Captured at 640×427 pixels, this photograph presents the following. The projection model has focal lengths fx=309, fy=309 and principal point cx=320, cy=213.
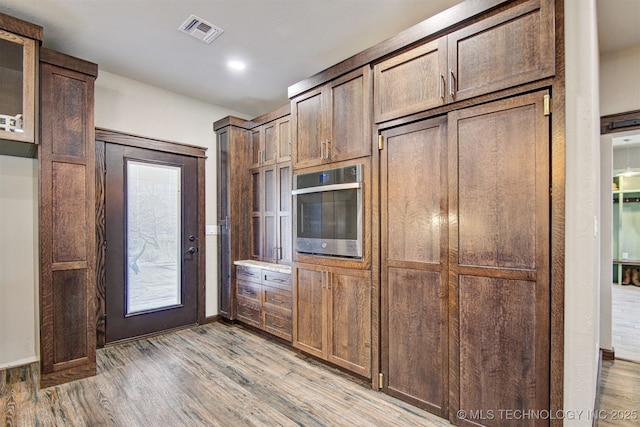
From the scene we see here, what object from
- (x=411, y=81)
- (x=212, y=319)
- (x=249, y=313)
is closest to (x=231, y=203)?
(x=249, y=313)

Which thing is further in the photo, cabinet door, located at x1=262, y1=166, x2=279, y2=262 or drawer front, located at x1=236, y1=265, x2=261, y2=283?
cabinet door, located at x1=262, y1=166, x2=279, y2=262

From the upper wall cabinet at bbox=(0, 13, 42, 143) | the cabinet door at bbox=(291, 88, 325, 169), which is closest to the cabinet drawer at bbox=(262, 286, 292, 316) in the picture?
the cabinet door at bbox=(291, 88, 325, 169)

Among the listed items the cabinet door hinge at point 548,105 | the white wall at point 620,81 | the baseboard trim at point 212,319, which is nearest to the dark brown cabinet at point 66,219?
the baseboard trim at point 212,319

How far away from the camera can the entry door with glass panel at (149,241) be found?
325 centimetres

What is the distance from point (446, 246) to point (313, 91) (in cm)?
175

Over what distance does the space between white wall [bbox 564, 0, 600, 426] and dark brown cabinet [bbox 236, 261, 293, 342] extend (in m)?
2.22

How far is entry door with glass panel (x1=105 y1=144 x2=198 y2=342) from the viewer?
3.25 m

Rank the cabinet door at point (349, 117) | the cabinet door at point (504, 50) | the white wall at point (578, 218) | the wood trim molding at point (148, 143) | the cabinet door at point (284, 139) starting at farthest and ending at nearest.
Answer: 1. the cabinet door at point (284, 139)
2. the wood trim molding at point (148, 143)
3. the cabinet door at point (349, 117)
4. the cabinet door at point (504, 50)
5. the white wall at point (578, 218)

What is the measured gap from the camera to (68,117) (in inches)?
99.4

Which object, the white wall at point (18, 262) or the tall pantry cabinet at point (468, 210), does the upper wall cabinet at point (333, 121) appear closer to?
the tall pantry cabinet at point (468, 210)

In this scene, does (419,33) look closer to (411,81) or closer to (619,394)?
(411,81)

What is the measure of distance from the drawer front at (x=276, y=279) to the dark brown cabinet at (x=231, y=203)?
669 millimetres

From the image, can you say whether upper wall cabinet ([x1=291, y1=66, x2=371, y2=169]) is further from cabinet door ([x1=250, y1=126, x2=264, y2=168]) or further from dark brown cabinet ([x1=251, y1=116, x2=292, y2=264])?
cabinet door ([x1=250, y1=126, x2=264, y2=168])

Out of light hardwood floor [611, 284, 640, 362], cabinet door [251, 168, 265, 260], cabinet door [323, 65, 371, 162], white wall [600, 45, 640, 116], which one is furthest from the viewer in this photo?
cabinet door [251, 168, 265, 260]
